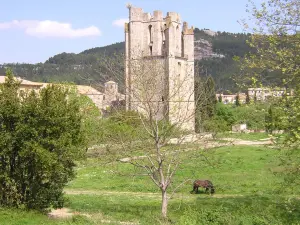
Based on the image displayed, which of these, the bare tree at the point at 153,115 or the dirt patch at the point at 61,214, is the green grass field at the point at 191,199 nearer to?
the dirt patch at the point at 61,214

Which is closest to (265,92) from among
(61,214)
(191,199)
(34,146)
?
(34,146)

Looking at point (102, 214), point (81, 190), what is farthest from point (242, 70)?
point (81, 190)

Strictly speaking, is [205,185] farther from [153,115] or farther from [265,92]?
[265,92]

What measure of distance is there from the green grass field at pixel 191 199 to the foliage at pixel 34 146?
906 millimetres

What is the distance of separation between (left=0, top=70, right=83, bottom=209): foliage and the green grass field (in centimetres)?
91

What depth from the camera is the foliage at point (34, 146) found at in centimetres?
1445

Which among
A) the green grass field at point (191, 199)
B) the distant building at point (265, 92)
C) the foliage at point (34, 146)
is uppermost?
the distant building at point (265, 92)

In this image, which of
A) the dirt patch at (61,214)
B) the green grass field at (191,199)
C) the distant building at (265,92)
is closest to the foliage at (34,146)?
the dirt patch at (61,214)

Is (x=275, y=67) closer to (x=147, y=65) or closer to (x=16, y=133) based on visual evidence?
(x=147, y=65)

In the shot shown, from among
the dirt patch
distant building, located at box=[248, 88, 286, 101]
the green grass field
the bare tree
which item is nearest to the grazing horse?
the green grass field

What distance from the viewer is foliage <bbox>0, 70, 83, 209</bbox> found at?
14.4 m

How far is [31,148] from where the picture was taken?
14305 mm

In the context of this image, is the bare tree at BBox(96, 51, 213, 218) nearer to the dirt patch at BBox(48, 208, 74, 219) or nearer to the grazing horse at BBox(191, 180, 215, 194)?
the dirt patch at BBox(48, 208, 74, 219)

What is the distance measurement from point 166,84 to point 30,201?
656cm
